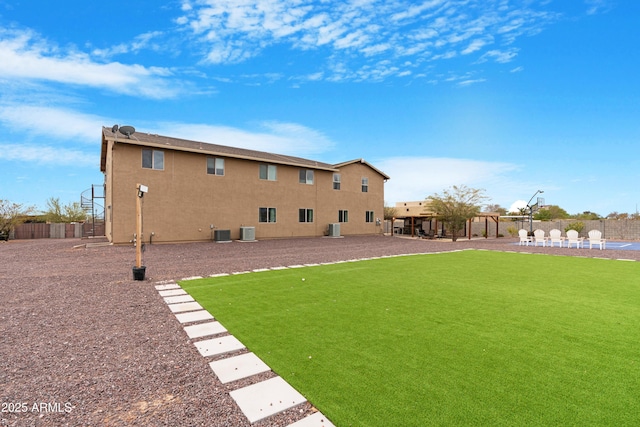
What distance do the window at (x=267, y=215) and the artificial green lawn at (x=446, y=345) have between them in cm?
1222

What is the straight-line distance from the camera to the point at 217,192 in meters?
17.0

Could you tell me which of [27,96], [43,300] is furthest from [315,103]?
[43,300]

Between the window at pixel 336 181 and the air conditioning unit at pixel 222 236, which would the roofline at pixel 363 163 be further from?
the air conditioning unit at pixel 222 236

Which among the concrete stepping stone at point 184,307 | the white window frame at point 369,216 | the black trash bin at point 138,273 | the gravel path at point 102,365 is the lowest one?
the gravel path at point 102,365

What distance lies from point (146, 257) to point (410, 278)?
9.08 metres

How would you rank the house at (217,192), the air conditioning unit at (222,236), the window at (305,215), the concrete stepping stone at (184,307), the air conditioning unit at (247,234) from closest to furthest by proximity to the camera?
1. the concrete stepping stone at (184,307)
2. the house at (217,192)
3. the air conditioning unit at (222,236)
4. the air conditioning unit at (247,234)
5. the window at (305,215)

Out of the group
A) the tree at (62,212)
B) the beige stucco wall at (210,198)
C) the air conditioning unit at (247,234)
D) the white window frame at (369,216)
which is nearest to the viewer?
the beige stucco wall at (210,198)

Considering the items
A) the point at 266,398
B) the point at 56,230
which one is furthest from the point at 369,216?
the point at 56,230

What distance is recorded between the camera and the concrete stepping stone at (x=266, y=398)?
214 centimetres

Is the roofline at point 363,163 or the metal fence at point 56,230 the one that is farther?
the roofline at point 363,163

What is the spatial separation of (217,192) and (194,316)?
13688 millimetres

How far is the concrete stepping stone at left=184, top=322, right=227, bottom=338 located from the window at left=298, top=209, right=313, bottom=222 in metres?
16.5

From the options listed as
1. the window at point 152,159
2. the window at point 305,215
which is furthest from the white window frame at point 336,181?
the window at point 152,159

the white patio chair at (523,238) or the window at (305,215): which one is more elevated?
the window at (305,215)
